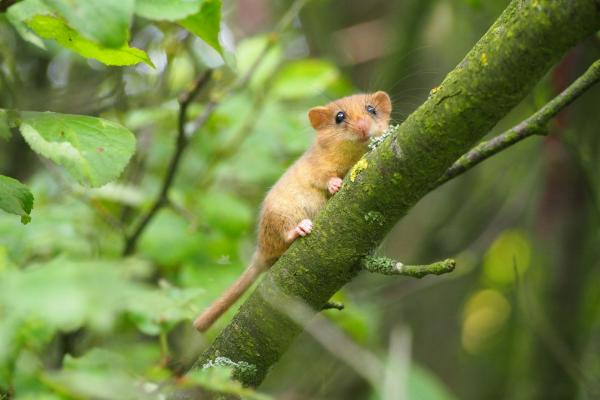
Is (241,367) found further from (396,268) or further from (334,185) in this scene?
(334,185)

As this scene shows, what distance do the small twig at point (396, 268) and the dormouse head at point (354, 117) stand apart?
73.4 inches

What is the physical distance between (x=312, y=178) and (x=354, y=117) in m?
0.63

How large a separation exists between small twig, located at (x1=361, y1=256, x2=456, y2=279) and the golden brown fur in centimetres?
75

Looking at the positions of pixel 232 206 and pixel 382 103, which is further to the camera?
pixel 382 103

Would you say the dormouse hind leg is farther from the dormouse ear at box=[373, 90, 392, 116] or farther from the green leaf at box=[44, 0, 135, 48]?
the green leaf at box=[44, 0, 135, 48]

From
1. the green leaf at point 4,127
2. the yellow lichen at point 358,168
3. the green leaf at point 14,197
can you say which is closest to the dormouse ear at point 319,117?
the yellow lichen at point 358,168

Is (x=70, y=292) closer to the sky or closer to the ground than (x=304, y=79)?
closer to the ground

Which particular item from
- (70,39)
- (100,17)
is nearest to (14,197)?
(70,39)

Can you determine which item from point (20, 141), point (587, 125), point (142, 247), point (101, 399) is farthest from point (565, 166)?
point (101, 399)

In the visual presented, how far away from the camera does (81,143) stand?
2.06 meters

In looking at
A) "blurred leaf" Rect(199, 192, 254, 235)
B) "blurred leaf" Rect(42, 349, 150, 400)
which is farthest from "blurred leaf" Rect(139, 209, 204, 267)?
"blurred leaf" Rect(42, 349, 150, 400)

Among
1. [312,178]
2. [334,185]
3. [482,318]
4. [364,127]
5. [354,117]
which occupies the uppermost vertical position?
[482,318]

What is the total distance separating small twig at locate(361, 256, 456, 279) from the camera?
89.9 inches

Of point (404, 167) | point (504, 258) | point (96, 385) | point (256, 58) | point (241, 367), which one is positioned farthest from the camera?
point (504, 258)
